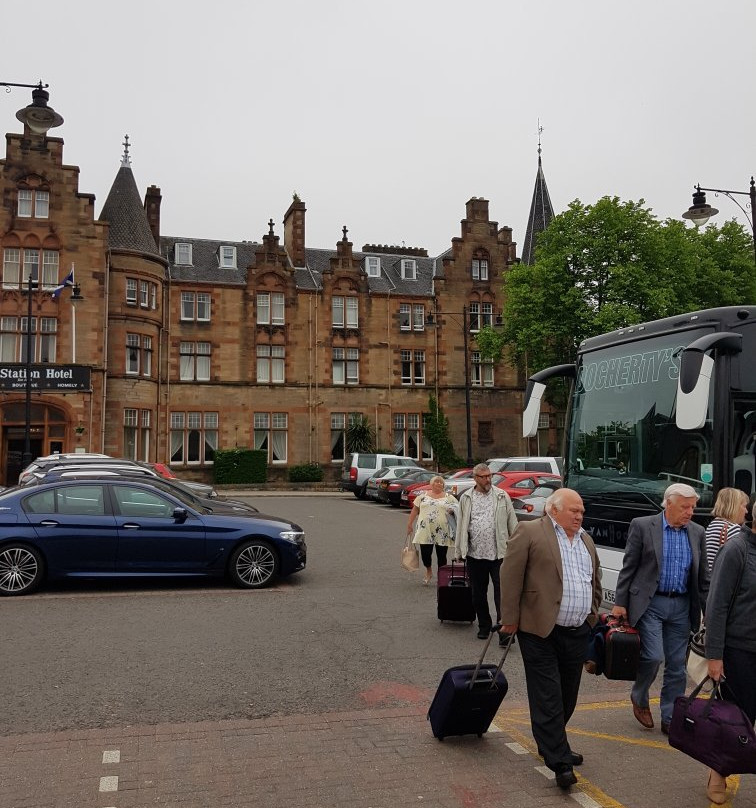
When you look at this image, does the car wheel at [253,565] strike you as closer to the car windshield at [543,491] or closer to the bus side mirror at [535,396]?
the bus side mirror at [535,396]

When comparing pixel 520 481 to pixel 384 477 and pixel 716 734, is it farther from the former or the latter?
pixel 716 734

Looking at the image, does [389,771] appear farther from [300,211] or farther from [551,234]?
[300,211]

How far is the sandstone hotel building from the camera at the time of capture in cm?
3719

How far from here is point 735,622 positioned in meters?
4.68

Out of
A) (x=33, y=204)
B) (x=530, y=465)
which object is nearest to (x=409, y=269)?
(x=33, y=204)

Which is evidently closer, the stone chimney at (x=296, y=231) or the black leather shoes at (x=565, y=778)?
the black leather shoes at (x=565, y=778)

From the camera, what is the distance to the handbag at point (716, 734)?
14.2 feet

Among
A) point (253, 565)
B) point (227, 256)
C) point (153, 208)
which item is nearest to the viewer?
point (253, 565)

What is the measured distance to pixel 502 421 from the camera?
47031 mm

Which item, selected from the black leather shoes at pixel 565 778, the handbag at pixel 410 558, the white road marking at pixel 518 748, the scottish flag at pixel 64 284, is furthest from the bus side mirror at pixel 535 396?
the scottish flag at pixel 64 284

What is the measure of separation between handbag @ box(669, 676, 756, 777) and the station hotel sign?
35757 mm

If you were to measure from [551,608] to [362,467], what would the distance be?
30.5m

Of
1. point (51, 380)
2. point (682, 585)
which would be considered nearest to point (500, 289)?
point (51, 380)

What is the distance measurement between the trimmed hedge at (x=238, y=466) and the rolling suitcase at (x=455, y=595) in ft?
106
